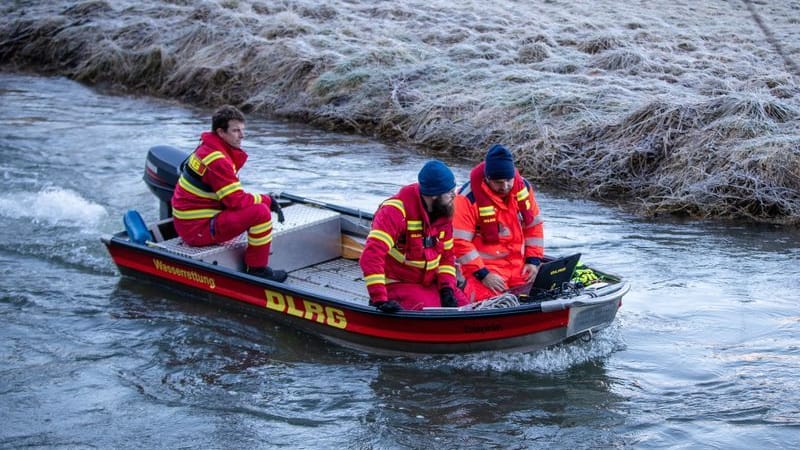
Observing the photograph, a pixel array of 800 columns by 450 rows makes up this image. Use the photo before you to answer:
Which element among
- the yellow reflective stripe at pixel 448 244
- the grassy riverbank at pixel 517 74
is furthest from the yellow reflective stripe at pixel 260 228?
the grassy riverbank at pixel 517 74

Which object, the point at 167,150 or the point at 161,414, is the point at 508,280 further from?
the point at 167,150

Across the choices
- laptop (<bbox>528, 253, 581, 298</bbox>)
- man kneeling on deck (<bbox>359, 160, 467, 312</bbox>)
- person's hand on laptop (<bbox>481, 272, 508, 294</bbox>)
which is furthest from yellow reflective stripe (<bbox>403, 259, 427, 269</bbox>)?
laptop (<bbox>528, 253, 581, 298</bbox>)

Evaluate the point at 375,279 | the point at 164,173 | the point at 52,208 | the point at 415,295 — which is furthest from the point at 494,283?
the point at 52,208

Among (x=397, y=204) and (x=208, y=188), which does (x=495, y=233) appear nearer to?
(x=397, y=204)

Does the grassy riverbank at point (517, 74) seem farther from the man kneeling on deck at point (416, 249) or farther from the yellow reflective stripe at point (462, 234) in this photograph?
the man kneeling on deck at point (416, 249)

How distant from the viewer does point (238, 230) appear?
8.84 meters

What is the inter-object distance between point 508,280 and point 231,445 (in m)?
2.50

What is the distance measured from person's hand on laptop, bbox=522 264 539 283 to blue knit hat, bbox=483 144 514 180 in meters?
0.81

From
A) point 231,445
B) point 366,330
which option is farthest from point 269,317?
point 231,445

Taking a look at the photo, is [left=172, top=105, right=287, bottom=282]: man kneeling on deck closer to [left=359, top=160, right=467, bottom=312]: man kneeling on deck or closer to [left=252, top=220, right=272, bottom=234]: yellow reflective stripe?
[left=252, top=220, right=272, bottom=234]: yellow reflective stripe

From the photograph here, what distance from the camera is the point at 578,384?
7.84m

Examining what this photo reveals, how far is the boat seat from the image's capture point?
9.12 metres

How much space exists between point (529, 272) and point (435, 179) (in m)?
1.31

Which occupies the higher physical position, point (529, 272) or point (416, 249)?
point (416, 249)
